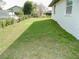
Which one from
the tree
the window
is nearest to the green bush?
the window

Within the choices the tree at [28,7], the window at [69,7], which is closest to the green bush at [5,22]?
the window at [69,7]

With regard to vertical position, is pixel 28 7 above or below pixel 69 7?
above

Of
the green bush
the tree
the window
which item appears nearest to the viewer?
the window

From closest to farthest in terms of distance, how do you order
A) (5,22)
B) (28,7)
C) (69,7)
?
(69,7), (5,22), (28,7)

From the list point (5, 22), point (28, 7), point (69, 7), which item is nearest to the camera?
point (69, 7)

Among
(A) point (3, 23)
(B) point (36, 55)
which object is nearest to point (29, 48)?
(B) point (36, 55)

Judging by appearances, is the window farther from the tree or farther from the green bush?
the tree

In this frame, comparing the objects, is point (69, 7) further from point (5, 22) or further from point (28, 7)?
point (28, 7)

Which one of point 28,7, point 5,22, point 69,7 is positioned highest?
point 28,7

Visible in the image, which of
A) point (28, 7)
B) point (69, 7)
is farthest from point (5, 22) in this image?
point (28, 7)

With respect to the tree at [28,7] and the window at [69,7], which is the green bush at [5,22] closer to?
the window at [69,7]

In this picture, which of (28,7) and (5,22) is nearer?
(5,22)

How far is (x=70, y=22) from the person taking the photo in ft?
37.8

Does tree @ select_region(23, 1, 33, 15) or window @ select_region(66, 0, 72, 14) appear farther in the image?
tree @ select_region(23, 1, 33, 15)
